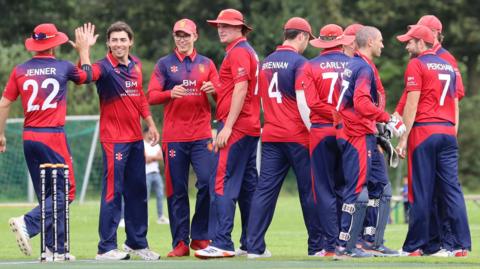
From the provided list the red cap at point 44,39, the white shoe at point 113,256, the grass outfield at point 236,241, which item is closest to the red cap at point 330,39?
the grass outfield at point 236,241

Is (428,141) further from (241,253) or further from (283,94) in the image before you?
(241,253)

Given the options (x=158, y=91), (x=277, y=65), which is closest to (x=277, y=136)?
(x=277, y=65)

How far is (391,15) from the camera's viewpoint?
4903cm

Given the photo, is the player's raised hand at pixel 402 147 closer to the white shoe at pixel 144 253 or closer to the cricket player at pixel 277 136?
the cricket player at pixel 277 136

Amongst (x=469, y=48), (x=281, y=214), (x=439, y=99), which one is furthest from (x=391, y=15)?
(x=439, y=99)

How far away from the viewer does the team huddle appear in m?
14.8

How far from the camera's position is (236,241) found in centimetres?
2033

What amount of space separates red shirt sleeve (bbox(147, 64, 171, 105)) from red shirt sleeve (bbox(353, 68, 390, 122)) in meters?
2.28

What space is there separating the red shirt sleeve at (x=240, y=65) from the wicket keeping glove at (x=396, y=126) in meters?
1.55

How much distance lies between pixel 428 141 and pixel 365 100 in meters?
1.44

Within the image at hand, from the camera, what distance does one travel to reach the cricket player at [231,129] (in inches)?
582

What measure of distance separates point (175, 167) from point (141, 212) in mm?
619

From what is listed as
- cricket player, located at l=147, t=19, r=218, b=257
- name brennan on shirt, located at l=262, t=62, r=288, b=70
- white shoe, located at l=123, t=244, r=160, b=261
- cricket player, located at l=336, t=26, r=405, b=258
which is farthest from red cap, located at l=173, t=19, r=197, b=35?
white shoe, located at l=123, t=244, r=160, b=261

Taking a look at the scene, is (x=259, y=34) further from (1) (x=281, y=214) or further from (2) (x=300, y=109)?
(2) (x=300, y=109)
